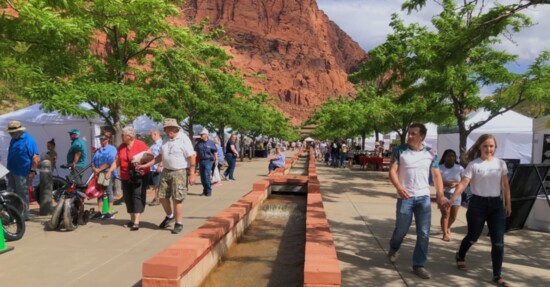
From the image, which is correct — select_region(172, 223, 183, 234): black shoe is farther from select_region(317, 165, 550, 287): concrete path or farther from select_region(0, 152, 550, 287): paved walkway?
select_region(317, 165, 550, 287): concrete path

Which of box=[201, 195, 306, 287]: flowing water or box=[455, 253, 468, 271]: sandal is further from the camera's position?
box=[455, 253, 468, 271]: sandal

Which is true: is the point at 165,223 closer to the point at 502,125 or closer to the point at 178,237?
the point at 178,237

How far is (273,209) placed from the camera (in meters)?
10.0

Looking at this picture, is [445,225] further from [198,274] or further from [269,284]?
[198,274]

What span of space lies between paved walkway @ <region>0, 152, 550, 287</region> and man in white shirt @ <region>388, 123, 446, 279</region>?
35cm

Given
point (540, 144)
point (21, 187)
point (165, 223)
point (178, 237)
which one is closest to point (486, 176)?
point (178, 237)

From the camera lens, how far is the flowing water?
5.03 m

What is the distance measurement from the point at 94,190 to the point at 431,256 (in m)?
5.50

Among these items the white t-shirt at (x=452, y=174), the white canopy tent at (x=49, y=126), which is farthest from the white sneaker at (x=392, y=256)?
the white canopy tent at (x=49, y=126)

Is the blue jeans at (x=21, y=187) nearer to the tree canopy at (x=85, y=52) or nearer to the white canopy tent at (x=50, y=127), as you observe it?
the tree canopy at (x=85, y=52)

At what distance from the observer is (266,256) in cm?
608

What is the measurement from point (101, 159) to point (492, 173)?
6.39 meters

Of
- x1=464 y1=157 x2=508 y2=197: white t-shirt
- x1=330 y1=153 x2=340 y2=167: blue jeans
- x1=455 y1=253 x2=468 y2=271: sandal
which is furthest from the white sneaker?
x1=330 y1=153 x2=340 y2=167: blue jeans

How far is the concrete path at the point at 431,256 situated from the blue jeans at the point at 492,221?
12.2 inches
